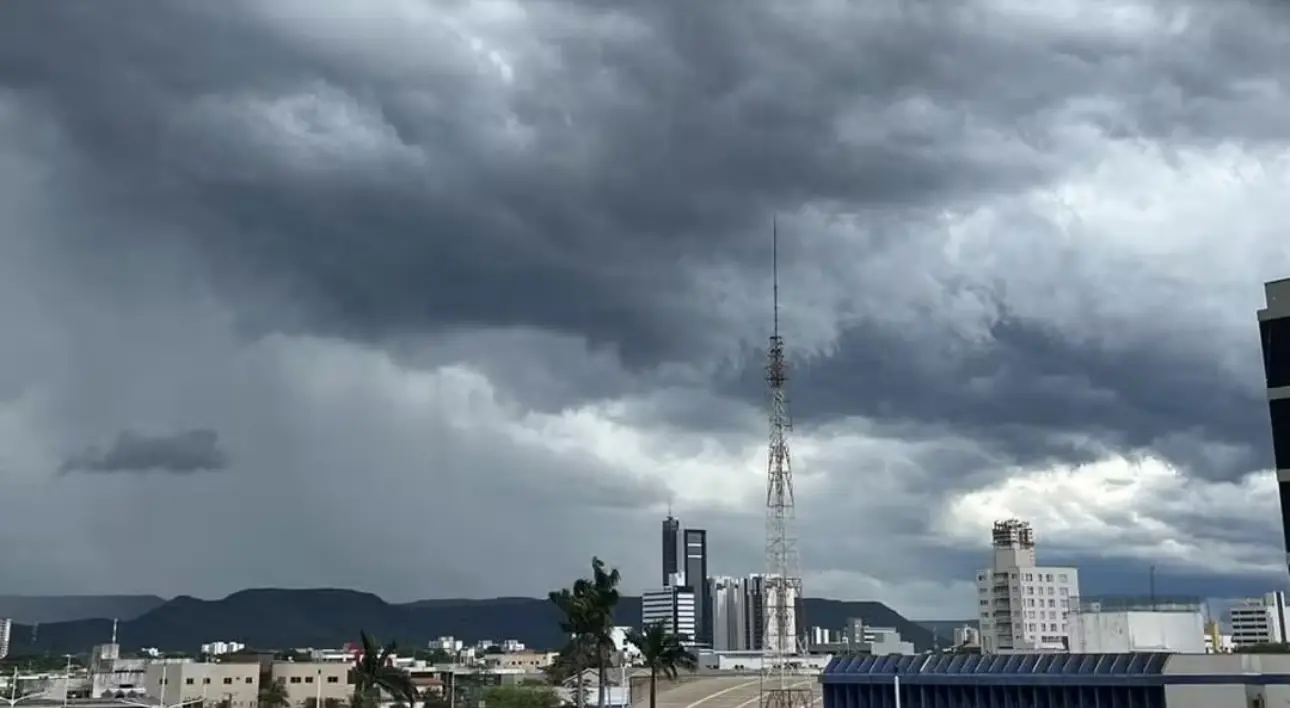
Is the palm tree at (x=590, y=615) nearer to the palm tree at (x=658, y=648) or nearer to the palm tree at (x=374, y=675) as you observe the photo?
the palm tree at (x=658, y=648)

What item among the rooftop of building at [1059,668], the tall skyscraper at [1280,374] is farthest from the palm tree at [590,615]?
Result: the tall skyscraper at [1280,374]

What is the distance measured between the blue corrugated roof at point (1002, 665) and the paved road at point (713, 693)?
71871 mm

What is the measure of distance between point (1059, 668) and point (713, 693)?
112m

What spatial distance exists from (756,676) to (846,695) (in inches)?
4855

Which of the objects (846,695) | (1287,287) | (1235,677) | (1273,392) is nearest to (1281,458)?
(1273,392)

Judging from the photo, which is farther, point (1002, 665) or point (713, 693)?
point (713, 693)

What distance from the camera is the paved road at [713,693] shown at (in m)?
166

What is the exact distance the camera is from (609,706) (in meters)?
192

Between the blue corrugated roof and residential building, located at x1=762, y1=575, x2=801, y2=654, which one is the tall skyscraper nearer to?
the blue corrugated roof

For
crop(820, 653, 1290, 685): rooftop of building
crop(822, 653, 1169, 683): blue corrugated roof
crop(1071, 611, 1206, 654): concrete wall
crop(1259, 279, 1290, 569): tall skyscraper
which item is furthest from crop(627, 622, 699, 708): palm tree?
crop(1259, 279, 1290, 569): tall skyscraper

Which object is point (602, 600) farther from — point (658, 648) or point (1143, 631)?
point (1143, 631)

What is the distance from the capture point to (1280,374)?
80062 millimetres

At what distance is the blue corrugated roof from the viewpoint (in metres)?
68.8

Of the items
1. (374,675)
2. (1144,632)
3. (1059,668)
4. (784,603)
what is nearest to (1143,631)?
(1144,632)
